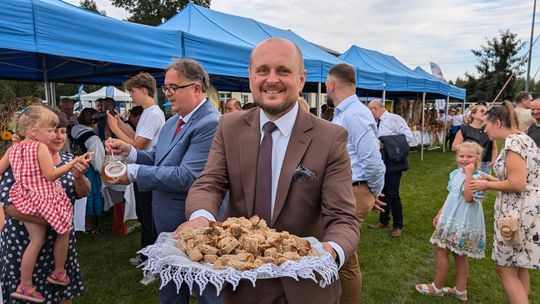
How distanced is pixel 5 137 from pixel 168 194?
9.57 ft

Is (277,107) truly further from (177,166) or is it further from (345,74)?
(345,74)

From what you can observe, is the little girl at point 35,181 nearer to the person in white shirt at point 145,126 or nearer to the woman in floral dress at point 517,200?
the person in white shirt at point 145,126

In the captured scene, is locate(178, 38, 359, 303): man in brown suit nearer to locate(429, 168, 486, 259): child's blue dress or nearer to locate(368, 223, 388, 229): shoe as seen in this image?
locate(429, 168, 486, 259): child's blue dress

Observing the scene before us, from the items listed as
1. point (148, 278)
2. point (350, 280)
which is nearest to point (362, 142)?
point (350, 280)

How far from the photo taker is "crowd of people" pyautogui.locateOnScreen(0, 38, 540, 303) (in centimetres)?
158

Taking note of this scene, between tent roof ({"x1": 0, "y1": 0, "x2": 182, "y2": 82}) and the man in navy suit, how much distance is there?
1.13 metres

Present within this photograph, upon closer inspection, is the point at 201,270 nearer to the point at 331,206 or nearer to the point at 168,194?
the point at 331,206

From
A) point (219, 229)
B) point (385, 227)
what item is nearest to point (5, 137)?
point (219, 229)

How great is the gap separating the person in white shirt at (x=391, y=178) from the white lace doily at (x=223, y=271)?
185 inches

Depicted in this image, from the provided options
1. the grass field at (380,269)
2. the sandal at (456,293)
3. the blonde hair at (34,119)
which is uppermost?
the blonde hair at (34,119)

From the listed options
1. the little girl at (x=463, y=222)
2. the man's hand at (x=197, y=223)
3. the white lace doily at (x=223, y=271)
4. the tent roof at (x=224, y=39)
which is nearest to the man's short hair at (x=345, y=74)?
the little girl at (x=463, y=222)

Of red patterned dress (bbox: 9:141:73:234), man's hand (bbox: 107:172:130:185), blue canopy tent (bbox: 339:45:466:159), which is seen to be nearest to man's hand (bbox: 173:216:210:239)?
man's hand (bbox: 107:172:130:185)

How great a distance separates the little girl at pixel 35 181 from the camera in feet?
8.68

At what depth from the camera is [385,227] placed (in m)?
6.08
